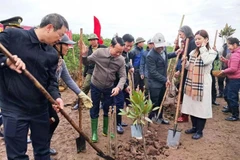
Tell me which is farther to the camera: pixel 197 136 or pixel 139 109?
pixel 197 136

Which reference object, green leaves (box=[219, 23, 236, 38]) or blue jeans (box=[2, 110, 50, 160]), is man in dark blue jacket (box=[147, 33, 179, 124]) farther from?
green leaves (box=[219, 23, 236, 38])

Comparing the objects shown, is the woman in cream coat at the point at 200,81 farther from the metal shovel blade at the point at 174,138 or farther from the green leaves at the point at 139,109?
the green leaves at the point at 139,109

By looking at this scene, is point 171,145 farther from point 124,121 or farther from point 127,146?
point 124,121

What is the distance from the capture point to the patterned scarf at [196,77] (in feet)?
13.8

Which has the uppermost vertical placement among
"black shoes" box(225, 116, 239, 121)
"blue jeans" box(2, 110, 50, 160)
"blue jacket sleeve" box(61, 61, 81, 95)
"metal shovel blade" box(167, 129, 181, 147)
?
"blue jacket sleeve" box(61, 61, 81, 95)

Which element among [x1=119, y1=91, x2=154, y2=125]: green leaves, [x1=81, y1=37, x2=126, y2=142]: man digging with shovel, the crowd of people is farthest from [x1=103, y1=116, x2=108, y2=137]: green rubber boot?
[x1=119, y1=91, x2=154, y2=125]: green leaves

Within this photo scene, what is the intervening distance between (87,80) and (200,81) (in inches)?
104

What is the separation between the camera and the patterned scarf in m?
4.21

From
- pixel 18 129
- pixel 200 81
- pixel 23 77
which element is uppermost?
pixel 23 77

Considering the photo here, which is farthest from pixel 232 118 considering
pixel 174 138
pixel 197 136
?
pixel 174 138

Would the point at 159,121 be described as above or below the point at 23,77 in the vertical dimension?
below

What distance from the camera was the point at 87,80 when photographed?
5.68 metres

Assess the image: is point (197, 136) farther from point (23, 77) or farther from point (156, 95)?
point (23, 77)

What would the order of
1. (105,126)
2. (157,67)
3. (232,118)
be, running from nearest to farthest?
(105,126) < (157,67) < (232,118)
